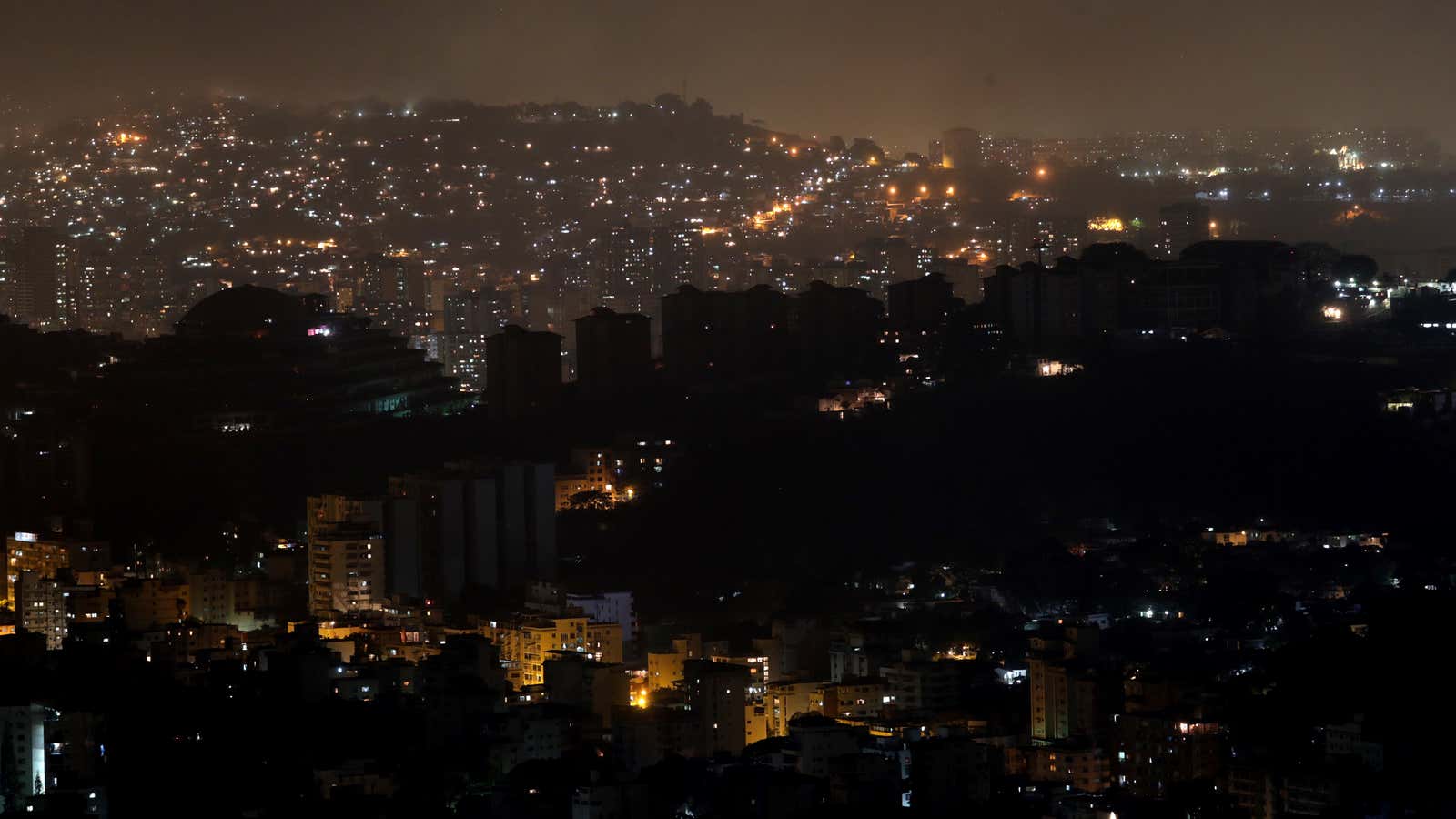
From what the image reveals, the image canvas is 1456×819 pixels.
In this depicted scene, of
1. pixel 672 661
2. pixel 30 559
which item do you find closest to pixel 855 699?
pixel 672 661

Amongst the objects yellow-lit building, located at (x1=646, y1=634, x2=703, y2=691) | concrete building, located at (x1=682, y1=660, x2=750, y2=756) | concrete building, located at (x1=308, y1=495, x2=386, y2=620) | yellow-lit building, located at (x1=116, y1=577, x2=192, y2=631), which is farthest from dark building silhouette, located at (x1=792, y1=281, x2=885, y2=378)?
concrete building, located at (x1=682, y1=660, x2=750, y2=756)

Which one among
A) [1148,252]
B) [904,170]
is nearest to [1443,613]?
[1148,252]

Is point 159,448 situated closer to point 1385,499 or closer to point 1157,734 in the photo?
point 1385,499

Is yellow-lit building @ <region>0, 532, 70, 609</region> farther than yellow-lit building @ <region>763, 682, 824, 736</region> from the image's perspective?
Yes

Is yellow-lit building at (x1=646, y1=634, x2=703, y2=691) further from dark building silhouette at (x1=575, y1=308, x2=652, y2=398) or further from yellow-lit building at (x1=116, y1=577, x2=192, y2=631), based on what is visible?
dark building silhouette at (x1=575, y1=308, x2=652, y2=398)

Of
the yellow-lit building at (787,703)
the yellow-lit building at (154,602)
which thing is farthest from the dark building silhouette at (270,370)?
the yellow-lit building at (787,703)

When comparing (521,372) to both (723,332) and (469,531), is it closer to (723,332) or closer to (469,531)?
(723,332)
